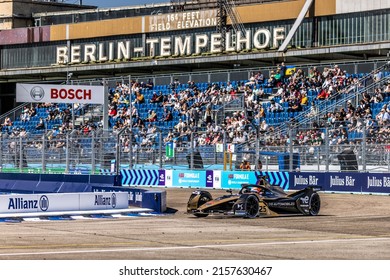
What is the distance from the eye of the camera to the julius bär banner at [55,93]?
50844 mm

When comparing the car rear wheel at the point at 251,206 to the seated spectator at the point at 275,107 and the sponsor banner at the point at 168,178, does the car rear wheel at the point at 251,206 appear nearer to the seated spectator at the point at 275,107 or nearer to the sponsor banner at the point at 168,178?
the sponsor banner at the point at 168,178

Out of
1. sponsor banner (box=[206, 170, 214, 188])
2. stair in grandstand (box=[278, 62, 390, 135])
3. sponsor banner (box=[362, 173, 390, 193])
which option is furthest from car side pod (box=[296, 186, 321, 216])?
stair in grandstand (box=[278, 62, 390, 135])

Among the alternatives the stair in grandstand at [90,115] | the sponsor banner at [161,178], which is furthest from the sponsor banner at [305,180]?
the stair in grandstand at [90,115]

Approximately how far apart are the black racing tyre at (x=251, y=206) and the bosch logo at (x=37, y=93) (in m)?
25.2

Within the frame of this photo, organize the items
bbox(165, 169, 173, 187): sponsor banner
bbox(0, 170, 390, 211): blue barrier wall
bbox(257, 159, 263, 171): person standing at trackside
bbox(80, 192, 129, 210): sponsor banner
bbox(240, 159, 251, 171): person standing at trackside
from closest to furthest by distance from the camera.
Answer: bbox(80, 192, 129, 210): sponsor banner < bbox(0, 170, 390, 211): blue barrier wall < bbox(257, 159, 263, 171): person standing at trackside < bbox(240, 159, 251, 171): person standing at trackside < bbox(165, 169, 173, 187): sponsor banner

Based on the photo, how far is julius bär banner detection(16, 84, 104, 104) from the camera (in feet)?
167

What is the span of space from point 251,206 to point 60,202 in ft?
18.0

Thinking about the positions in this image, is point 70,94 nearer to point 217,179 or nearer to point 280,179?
point 217,179

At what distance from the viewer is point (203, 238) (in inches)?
826

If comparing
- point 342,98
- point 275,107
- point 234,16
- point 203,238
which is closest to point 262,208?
point 203,238

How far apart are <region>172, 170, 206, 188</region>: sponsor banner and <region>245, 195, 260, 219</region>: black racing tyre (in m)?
17.4

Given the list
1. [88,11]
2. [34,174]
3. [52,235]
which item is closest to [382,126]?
A: [34,174]

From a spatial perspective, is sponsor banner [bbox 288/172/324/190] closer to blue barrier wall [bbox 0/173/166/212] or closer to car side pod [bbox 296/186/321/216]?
blue barrier wall [bbox 0/173/166/212]
